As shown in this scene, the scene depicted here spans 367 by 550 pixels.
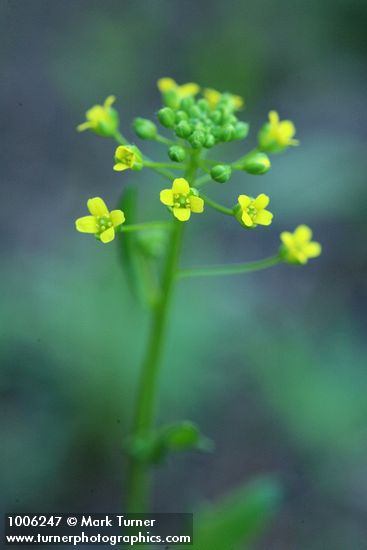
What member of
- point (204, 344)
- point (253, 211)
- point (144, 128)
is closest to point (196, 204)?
point (253, 211)

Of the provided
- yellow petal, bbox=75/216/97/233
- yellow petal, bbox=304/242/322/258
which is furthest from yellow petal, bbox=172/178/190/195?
yellow petal, bbox=304/242/322/258

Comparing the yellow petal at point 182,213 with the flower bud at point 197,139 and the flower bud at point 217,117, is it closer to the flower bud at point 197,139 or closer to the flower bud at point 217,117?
the flower bud at point 197,139

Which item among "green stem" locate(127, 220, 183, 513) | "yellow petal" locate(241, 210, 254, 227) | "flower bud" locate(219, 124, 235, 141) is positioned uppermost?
"flower bud" locate(219, 124, 235, 141)

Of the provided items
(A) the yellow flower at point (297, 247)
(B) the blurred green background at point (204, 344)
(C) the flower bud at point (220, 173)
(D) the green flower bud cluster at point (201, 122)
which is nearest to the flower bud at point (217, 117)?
(D) the green flower bud cluster at point (201, 122)

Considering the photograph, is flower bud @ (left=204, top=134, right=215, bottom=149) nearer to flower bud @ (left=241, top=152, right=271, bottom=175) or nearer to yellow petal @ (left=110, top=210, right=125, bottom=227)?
flower bud @ (left=241, top=152, right=271, bottom=175)

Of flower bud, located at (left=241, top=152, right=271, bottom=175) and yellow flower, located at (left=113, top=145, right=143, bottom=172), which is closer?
yellow flower, located at (left=113, top=145, right=143, bottom=172)

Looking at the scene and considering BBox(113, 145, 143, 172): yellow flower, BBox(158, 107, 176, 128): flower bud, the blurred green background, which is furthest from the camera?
the blurred green background

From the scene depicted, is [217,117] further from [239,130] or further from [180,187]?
[180,187]

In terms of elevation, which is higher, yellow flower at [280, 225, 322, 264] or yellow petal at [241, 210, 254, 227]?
yellow flower at [280, 225, 322, 264]
